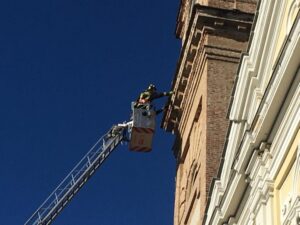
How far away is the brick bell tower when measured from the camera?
22.4 meters

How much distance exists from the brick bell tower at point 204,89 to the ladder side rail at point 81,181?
3.05 meters

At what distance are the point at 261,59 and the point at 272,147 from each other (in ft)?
7.09

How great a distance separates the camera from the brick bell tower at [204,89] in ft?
73.6

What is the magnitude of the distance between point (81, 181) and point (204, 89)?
21.2 ft

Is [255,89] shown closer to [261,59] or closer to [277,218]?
[261,59]

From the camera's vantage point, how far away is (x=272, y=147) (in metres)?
13.9

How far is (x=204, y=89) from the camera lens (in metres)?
23.6

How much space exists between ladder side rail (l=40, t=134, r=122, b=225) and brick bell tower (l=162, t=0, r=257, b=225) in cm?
305

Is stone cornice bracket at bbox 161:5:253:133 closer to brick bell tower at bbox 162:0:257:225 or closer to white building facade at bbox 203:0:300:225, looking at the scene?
brick bell tower at bbox 162:0:257:225

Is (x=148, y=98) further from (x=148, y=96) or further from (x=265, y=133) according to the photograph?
(x=265, y=133)

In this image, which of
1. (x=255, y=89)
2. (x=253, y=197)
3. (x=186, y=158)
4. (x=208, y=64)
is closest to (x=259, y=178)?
(x=253, y=197)

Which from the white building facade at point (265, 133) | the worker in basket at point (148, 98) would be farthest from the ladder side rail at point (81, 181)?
the white building facade at point (265, 133)

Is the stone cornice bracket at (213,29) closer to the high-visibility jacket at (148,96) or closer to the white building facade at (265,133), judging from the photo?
the high-visibility jacket at (148,96)

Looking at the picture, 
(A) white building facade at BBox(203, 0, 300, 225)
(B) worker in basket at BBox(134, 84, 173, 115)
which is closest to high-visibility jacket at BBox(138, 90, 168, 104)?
(B) worker in basket at BBox(134, 84, 173, 115)
